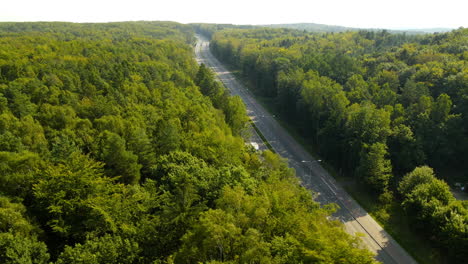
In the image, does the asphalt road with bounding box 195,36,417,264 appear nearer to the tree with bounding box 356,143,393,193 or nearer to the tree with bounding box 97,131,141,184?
the tree with bounding box 356,143,393,193

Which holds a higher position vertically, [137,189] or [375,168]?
[137,189]

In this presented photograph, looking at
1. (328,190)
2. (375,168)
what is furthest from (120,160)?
(375,168)

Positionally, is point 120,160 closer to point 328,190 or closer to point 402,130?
point 328,190

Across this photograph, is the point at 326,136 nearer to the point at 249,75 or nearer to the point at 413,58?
the point at 413,58

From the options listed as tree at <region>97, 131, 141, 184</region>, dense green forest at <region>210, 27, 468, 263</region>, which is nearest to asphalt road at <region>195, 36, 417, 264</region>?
dense green forest at <region>210, 27, 468, 263</region>

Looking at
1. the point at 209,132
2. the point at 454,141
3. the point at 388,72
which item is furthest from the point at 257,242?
the point at 388,72
